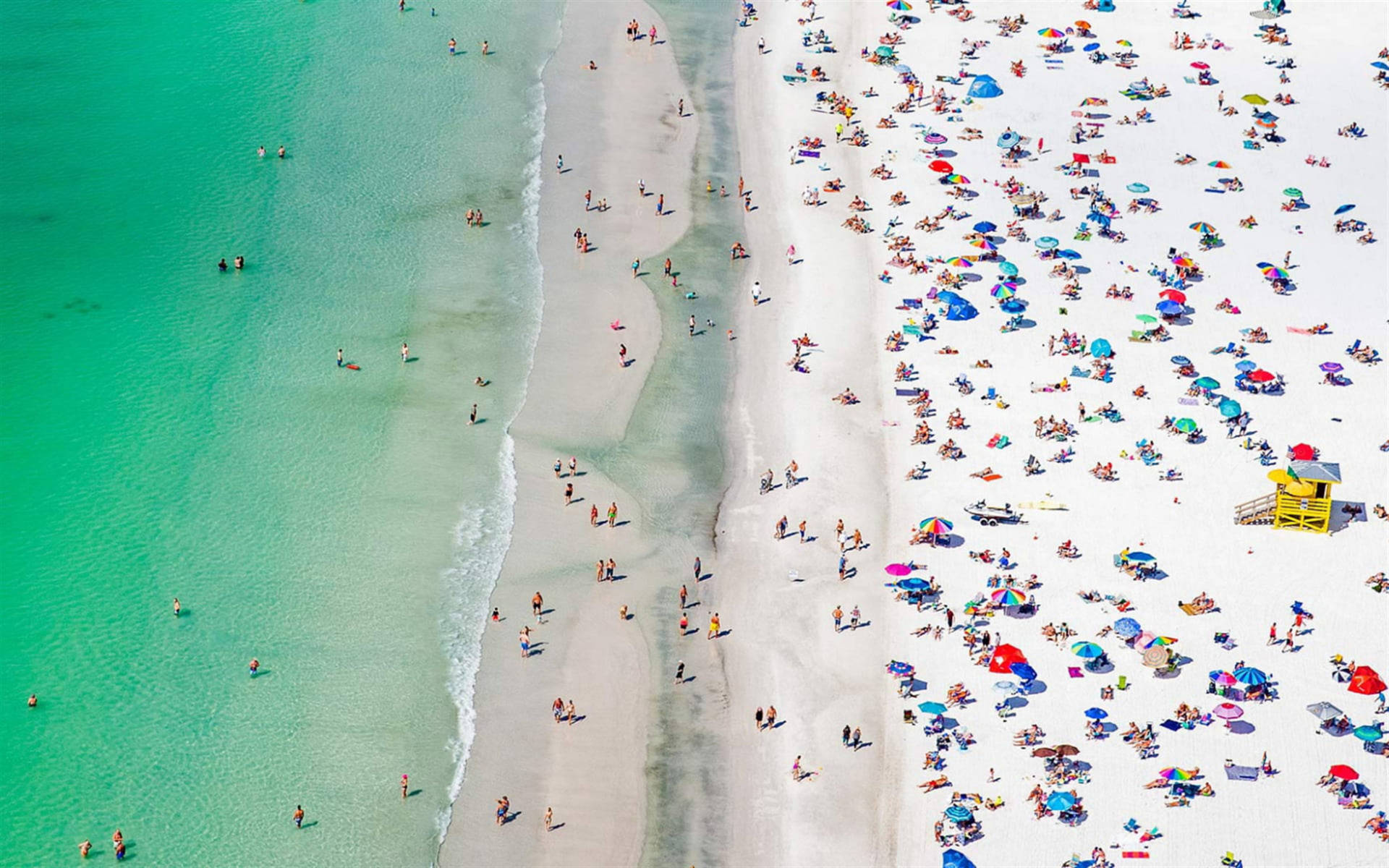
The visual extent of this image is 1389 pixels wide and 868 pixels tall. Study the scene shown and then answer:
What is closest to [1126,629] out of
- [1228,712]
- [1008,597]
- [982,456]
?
[1008,597]

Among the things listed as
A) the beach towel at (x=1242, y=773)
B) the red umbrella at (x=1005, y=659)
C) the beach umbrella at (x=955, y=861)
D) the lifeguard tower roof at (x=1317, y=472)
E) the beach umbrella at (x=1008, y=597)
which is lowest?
the beach umbrella at (x=955, y=861)

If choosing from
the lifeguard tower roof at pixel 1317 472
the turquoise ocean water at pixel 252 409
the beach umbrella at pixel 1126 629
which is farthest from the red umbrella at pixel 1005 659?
the turquoise ocean water at pixel 252 409

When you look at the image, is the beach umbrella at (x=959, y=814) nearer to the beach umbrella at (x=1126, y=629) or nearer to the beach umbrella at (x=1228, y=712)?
the beach umbrella at (x=1228, y=712)

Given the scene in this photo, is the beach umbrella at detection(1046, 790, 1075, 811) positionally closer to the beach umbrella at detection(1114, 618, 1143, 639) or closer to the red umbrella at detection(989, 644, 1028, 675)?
the red umbrella at detection(989, 644, 1028, 675)

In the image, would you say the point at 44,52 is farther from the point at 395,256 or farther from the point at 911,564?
the point at 911,564

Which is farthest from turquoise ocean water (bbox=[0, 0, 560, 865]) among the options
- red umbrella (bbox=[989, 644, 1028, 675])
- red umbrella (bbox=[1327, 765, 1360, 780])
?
red umbrella (bbox=[1327, 765, 1360, 780])
